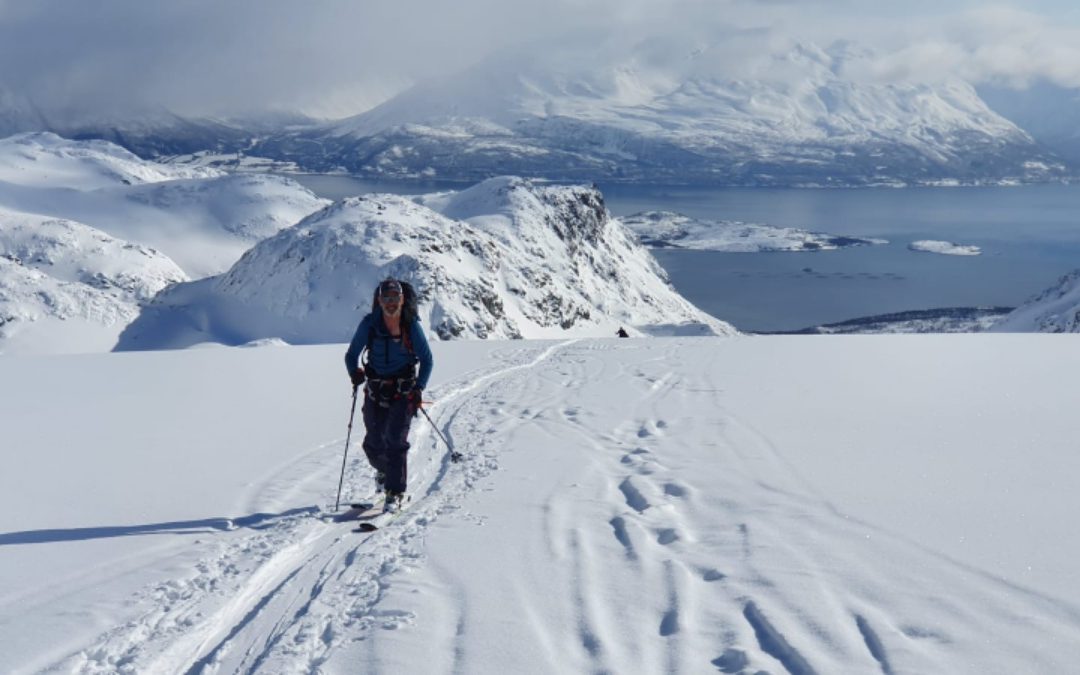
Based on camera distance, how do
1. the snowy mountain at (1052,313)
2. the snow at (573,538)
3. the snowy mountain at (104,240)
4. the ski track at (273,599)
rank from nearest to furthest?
the snow at (573,538) < the ski track at (273,599) < the snowy mountain at (104,240) < the snowy mountain at (1052,313)

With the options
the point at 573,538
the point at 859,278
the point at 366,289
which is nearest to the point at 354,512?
the point at 573,538

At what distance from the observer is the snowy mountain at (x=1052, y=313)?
71000mm

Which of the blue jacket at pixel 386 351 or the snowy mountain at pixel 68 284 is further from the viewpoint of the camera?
the snowy mountain at pixel 68 284

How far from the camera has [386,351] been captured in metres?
8.41

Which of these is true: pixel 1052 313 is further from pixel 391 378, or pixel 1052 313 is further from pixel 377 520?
pixel 377 520

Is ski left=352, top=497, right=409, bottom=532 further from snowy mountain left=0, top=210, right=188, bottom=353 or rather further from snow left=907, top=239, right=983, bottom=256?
snow left=907, top=239, right=983, bottom=256

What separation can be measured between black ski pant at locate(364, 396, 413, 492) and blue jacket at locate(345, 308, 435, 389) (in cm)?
31

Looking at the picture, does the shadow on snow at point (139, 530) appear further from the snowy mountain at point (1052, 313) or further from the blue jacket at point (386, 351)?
the snowy mountain at point (1052, 313)

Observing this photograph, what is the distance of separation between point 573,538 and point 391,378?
2.62 m

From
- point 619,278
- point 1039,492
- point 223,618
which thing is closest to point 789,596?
point 1039,492

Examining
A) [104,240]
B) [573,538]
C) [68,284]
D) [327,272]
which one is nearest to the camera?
[573,538]

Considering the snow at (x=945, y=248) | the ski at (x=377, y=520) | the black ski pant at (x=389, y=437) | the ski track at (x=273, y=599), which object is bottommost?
the ski track at (x=273, y=599)

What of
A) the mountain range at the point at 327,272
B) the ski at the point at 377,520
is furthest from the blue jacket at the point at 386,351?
the mountain range at the point at 327,272

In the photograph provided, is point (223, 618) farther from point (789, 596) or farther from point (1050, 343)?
point (1050, 343)
